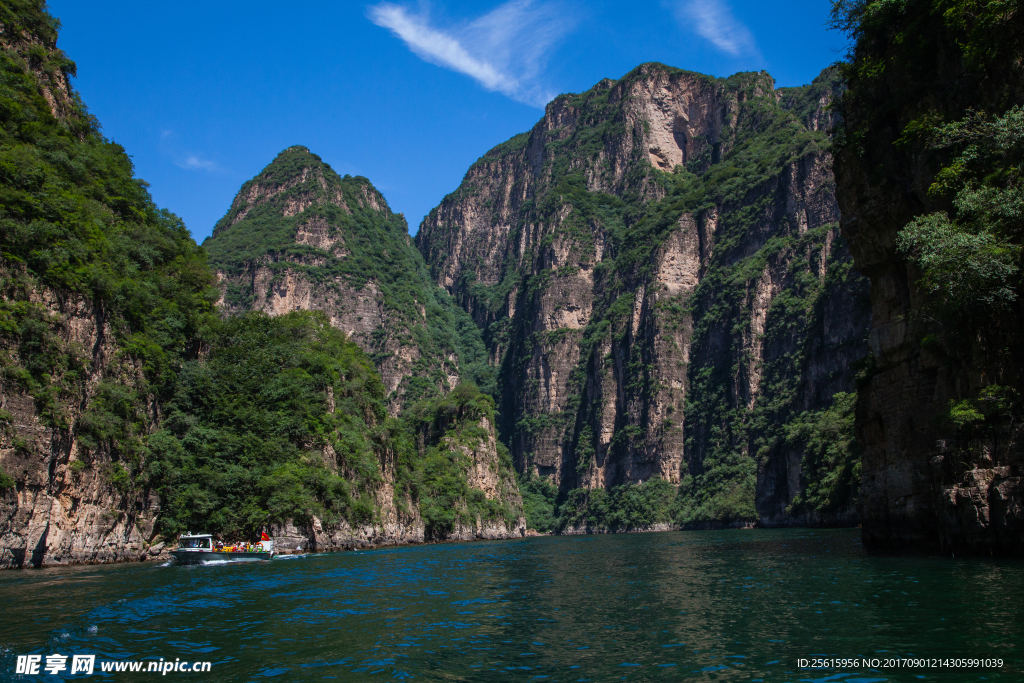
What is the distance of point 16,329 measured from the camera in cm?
3152

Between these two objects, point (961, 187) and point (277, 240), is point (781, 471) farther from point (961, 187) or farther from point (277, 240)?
point (277, 240)

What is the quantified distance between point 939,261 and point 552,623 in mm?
16778

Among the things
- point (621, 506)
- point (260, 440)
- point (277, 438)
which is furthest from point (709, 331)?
point (260, 440)

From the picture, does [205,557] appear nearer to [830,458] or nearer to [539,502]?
[830,458]

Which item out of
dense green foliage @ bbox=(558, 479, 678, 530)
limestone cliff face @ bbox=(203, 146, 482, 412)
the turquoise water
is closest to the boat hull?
the turquoise water

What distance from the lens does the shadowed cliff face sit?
111875 millimetres

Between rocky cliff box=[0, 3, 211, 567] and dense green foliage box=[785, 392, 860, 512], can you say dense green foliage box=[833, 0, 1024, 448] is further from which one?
dense green foliage box=[785, 392, 860, 512]

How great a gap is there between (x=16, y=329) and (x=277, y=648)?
85.7ft

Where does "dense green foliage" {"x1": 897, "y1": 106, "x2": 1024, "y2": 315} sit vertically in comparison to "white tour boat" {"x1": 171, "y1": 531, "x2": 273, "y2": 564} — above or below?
above

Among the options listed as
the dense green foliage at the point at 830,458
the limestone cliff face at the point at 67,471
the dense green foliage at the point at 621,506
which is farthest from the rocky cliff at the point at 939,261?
the dense green foliage at the point at 621,506

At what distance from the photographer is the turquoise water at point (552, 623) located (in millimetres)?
11461

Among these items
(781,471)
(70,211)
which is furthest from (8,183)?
(781,471)

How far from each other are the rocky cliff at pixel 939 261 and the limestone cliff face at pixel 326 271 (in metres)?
138

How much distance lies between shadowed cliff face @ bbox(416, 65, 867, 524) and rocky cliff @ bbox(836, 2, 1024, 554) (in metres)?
61.3
